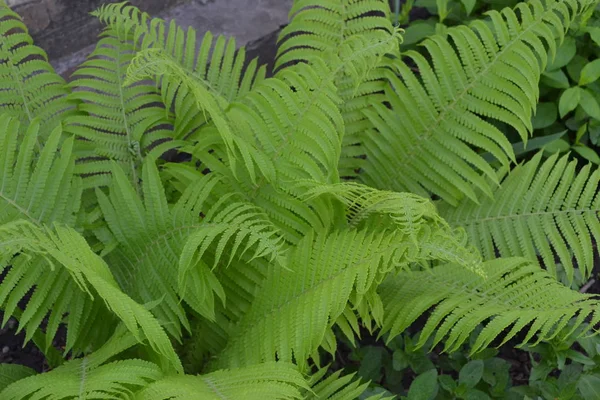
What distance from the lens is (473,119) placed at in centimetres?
175

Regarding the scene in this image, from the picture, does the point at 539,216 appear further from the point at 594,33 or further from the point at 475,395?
the point at 594,33

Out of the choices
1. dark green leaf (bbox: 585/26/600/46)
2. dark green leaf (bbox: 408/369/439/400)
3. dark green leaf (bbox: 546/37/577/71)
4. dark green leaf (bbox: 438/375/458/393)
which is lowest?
dark green leaf (bbox: 438/375/458/393)

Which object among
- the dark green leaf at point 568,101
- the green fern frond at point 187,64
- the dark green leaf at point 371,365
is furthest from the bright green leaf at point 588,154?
the green fern frond at point 187,64

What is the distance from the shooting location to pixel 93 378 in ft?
3.97

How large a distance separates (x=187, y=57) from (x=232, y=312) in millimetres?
774

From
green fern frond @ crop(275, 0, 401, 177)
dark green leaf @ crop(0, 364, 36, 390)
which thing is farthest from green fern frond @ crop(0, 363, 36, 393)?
green fern frond @ crop(275, 0, 401, 177)

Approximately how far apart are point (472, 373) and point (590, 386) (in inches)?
11.0

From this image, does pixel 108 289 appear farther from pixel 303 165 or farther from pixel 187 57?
pixel 187 57

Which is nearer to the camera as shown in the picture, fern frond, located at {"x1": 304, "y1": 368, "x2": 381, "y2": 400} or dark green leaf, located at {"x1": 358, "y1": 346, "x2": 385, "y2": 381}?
fern frond, located at {"x1": 304, "y1": 368, "x2": 381, "y2": 400}

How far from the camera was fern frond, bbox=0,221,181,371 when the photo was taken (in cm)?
113

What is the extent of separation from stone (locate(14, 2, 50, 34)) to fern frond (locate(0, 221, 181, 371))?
0.96m

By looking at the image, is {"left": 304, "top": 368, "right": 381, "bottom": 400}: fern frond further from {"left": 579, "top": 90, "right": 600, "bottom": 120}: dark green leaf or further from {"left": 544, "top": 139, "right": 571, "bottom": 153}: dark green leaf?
{"left": 579, "top": 90, "right": 600, "bottom": 120}: dark green leaf

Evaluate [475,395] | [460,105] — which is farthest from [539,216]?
[475,395]

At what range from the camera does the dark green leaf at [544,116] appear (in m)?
2.22
